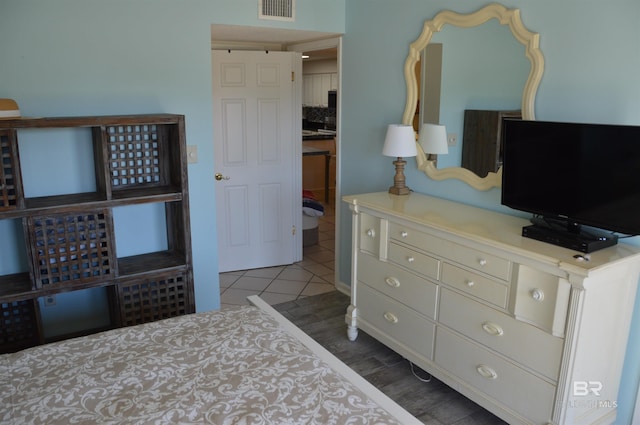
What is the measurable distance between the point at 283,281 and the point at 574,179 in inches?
106

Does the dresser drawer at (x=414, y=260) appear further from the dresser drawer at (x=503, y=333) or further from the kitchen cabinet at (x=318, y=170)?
the kitchen cabinet at (x=318, y=170)

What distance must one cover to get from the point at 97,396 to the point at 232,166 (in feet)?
9.67

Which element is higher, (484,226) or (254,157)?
(254,157)

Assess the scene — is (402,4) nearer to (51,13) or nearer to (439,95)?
(439,95)

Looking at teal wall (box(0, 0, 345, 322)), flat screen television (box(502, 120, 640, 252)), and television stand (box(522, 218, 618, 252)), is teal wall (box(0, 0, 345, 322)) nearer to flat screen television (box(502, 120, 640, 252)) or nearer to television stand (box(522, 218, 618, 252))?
flat screen television (box(502, 120, 640, 252))

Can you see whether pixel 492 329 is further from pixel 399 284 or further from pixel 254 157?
pixel 254 157

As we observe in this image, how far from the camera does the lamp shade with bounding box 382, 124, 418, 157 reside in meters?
3.05

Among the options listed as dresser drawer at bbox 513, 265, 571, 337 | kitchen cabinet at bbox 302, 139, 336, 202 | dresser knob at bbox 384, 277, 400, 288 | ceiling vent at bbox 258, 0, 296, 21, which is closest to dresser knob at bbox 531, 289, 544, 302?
dresser drawer at bbox 513, 265, 571, 337

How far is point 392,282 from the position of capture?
2.93 meters

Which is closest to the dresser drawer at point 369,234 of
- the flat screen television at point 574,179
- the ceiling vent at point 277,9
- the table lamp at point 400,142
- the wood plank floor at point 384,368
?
the table lamp at point 400,142

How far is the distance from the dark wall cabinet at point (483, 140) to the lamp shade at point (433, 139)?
158 millimetres

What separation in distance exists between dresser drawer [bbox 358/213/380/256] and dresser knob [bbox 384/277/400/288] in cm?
16

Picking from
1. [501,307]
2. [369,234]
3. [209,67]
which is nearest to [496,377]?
[501,307]

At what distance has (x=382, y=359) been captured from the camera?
3.09 m
